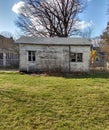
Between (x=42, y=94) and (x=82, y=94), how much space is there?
170cm

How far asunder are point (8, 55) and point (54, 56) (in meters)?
13.8

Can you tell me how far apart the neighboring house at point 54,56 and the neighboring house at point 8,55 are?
357 inches

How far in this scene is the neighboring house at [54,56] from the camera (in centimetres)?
2181

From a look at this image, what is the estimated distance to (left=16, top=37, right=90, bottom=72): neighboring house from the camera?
21.8 meters

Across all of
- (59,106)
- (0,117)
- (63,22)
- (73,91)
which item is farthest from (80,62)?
(63,22)

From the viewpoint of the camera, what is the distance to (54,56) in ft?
72.0

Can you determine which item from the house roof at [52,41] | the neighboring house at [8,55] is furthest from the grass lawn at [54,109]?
the neighboring house at [8,55]

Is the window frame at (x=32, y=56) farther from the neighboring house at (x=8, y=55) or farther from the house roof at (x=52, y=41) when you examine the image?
the neighboring house at (x=8, y=55)

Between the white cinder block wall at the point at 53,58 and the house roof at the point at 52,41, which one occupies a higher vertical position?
the house roof at the point at 52,41

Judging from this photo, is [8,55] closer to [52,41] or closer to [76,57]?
[52,41]

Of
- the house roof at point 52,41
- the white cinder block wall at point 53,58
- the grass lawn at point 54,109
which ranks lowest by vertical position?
the grass lawn at point 54,109

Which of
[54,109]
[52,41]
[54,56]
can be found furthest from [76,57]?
[54,109]

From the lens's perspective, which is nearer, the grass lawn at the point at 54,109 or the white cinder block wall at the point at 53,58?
the grass lawn at the point at 54,109

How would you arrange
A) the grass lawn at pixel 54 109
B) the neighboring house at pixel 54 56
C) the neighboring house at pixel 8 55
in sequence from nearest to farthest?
1. the grass lawn at pixel 54 109
2. the neighboring house at pixel 54 56
3. the neighboring house at pixel 8 55
